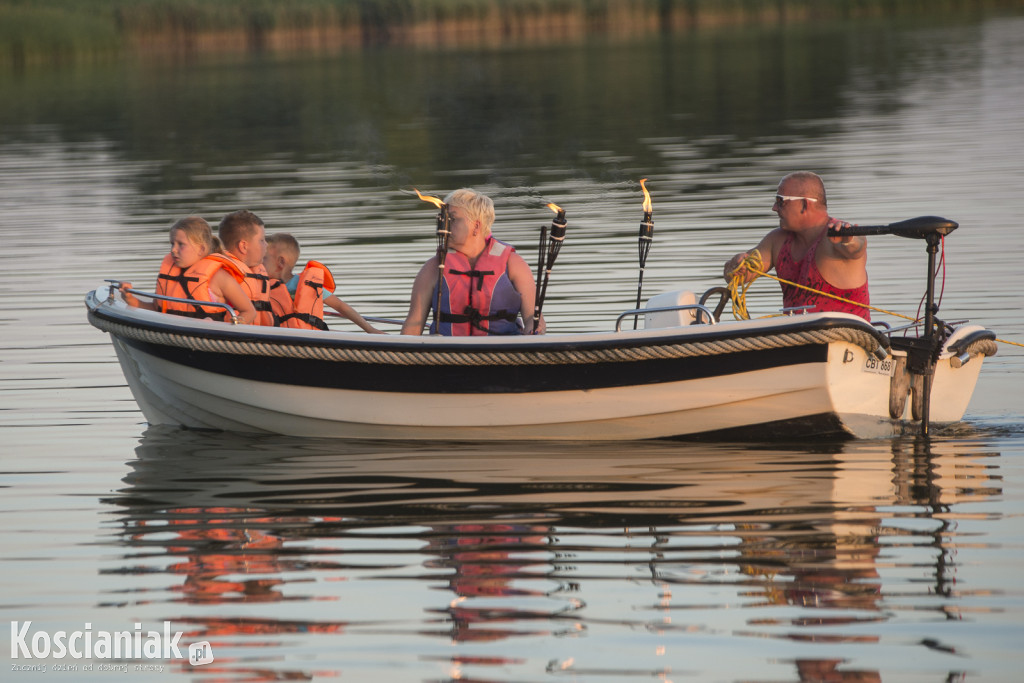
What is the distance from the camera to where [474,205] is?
680 cm

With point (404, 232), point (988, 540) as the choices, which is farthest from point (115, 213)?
point (988, 540)

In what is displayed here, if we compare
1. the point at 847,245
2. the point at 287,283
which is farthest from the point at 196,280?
the point at 847,245

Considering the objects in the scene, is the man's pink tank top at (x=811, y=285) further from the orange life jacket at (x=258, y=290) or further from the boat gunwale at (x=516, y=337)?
the orange life jacket at (x=258, y=290)

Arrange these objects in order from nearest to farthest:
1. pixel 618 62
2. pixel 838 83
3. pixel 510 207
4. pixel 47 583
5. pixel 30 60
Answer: pixel 47 583 < pixel 510 207 < pixel 838 83 < pixel 618 62 < pixel 30 60

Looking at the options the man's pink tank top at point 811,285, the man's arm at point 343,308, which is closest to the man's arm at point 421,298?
the man's arm at point 343,308

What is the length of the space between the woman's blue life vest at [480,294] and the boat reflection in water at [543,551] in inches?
23.5

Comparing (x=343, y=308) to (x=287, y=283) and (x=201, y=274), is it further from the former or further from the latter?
(x=201, y=274)

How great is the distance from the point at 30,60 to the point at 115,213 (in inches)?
1092

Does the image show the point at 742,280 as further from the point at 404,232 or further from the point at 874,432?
the point at 404,232

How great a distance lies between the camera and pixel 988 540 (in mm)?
5195

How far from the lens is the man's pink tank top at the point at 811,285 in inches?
267

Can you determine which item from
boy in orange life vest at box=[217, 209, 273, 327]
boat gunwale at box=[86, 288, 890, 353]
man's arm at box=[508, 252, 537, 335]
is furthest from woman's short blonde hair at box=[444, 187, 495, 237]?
boy in orange life vest at box=[217, 209, 273, 327]

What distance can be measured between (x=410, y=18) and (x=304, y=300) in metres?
42.5

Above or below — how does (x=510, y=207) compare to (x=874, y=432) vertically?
above
